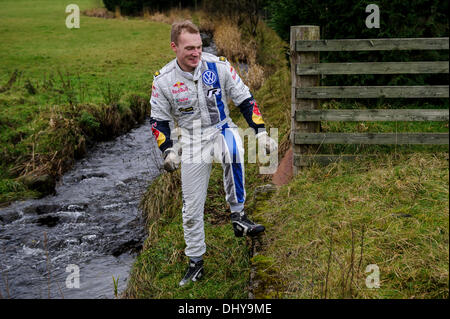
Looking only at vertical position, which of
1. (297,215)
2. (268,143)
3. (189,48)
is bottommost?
(297,215)

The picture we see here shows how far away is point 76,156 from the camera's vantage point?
29.9 feet

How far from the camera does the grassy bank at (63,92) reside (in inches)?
329

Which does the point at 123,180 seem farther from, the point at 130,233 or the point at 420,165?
the point at 420,165

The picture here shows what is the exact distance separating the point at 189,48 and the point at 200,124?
654 mm

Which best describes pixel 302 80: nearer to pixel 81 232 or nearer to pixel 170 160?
pixel 170 160

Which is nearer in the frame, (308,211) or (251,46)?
(308,211)

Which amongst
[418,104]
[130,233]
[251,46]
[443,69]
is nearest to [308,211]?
[443,69]

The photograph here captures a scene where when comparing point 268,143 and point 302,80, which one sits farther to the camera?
point 302,80

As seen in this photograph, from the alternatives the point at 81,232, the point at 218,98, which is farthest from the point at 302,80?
the point at 81,232

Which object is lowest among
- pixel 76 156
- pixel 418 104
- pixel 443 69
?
pixel 76 156

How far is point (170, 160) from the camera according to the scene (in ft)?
12.8

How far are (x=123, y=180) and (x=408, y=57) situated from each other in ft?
16.7

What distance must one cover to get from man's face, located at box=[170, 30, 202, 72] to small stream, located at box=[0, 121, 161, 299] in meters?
2.19

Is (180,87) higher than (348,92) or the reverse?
higher
